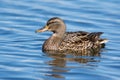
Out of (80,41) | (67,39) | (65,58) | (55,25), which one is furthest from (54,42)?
(65,58)

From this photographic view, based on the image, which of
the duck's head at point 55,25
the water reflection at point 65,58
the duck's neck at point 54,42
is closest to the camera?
the water reflection at point 65,58

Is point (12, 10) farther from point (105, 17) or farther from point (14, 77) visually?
point (14, 77)

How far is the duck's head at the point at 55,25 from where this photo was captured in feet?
60.4

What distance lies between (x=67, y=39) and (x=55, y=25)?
0.60 metres

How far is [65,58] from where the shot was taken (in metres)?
16.8

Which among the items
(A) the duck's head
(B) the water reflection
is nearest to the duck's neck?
(A) the duck's head

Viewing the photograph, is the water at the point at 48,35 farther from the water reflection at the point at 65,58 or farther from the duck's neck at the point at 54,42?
the duck's neck at the point at 54,42

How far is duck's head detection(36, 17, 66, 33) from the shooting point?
18406 millimetres

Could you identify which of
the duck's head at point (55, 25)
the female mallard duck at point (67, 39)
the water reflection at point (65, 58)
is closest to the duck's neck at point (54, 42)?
the female mallard duck at point (67, 39)

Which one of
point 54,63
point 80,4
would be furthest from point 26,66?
point 80,4

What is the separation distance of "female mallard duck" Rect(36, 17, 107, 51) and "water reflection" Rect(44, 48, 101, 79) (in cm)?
36

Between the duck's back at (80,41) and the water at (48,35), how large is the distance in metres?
0.48

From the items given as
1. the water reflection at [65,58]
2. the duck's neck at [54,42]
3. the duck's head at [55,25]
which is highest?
the duck's head at [55,25]

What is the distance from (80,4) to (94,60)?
8.62 metres
